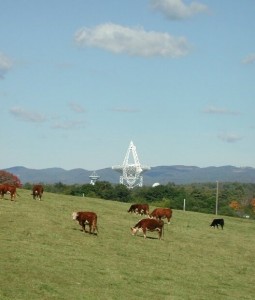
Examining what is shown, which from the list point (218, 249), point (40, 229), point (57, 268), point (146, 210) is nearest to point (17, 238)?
point (40, 229)

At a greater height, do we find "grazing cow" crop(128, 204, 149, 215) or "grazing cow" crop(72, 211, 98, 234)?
"grazing cow" crop(128, 204, 149, 215)

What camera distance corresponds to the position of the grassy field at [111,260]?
21.7 meters

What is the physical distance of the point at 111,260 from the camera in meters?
27.9

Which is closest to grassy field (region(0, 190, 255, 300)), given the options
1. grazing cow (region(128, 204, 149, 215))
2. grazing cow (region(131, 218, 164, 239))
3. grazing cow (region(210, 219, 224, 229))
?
grazing cow (region(131, 218, 164, 239))

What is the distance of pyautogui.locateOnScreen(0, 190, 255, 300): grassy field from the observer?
71.3 ft

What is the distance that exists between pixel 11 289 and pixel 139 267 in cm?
865

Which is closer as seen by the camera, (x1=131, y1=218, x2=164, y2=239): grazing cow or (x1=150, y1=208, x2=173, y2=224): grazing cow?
(x1=131, y1=218, x2=164, y2=239): grazing cow

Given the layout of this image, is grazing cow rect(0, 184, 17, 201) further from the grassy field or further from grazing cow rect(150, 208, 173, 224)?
grazing cow rect(150, 208, 173, 224)

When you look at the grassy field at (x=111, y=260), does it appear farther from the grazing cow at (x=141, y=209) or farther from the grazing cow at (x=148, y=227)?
the grazing cow at (x=141, y=209)

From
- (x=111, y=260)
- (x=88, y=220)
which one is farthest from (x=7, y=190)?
(x=111, y=260)

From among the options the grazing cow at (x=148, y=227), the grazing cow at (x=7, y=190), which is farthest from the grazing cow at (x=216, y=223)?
the grazing cow at (x=7, y=190)

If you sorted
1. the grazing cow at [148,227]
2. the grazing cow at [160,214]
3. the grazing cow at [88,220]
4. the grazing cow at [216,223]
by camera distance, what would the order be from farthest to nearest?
the grazing cow at [216,223]
the grazing cow at [160,214]
the grazing cow at [148,227]
the grazing cow at [88,220]

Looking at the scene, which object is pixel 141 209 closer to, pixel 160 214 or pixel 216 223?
pixel 160 214

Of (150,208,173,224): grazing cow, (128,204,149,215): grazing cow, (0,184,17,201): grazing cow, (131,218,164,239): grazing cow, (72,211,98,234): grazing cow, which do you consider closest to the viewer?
(72,211,98,234): grazing cow
